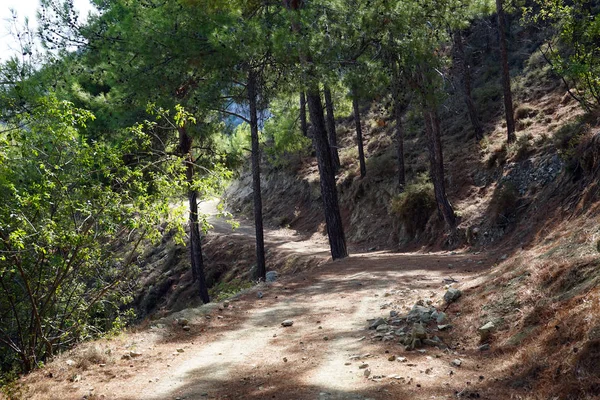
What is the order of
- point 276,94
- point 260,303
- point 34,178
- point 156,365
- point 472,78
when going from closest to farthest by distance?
point 156,365
point 34,178
point 260,303
point 276,94
point 472,78

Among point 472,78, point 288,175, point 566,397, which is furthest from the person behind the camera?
point 288,175

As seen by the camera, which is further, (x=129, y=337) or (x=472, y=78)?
(x=472, y=78)

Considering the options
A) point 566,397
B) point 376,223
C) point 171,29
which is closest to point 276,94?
point 171,29

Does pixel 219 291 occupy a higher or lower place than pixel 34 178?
lower

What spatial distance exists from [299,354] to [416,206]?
1377 centimetres

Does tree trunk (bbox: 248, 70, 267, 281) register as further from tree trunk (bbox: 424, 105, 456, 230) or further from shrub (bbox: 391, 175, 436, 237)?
shrub (bbox: 391, 175, 436, 237)

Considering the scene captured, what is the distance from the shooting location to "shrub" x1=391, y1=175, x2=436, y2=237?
19.2 metres

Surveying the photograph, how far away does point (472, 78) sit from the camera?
29.2 metres

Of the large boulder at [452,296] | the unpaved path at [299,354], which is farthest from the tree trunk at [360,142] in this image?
the large boulder at [452,296]

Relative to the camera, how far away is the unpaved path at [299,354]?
16.8 feet

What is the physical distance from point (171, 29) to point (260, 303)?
29.5ft

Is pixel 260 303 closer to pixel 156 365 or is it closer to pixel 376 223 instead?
pixel 156 365

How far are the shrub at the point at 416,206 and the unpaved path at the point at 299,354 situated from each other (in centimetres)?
762

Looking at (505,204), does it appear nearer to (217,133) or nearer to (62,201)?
A: (217,133)
